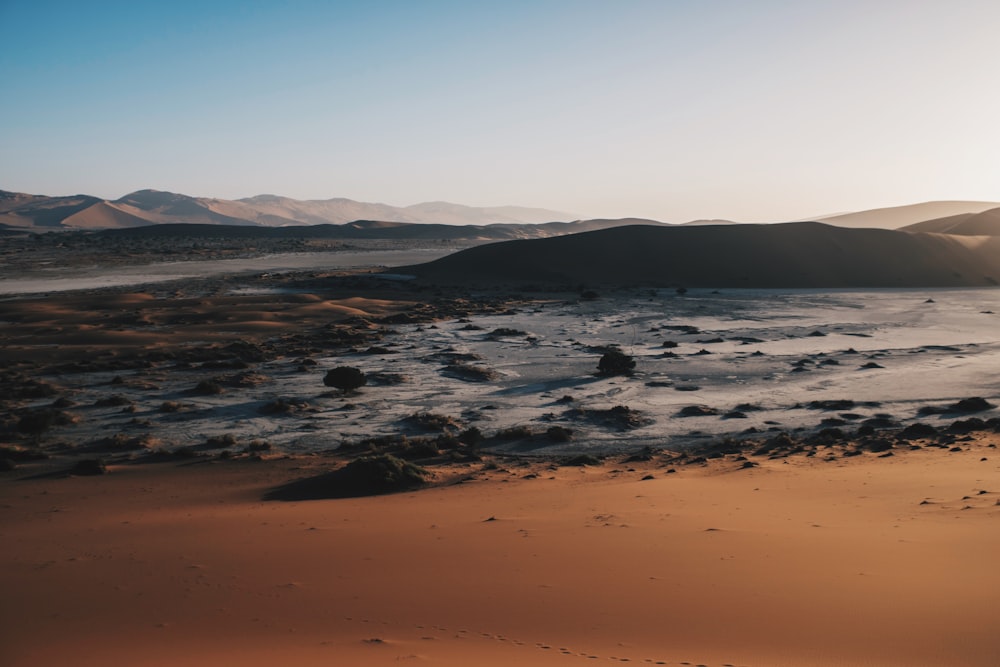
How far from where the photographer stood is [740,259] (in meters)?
65.9

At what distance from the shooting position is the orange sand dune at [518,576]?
617 cm

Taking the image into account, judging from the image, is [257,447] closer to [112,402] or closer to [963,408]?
[112,402]

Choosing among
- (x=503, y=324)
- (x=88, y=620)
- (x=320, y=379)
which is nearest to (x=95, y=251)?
(x=503, y=324)

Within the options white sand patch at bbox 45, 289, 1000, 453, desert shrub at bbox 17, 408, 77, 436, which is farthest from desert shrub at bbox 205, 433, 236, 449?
desert shrub at bbox 17, 408, 77, 436

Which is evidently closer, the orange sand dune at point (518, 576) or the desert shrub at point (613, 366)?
the orange sand dune at point (518, 576)

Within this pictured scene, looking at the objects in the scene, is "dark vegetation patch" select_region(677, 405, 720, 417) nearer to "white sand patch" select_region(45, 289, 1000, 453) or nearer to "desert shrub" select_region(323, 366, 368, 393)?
"white sand patch" select_region(45, 289, 1000, 453)

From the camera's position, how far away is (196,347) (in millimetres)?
31688

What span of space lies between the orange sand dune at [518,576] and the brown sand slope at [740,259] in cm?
5096

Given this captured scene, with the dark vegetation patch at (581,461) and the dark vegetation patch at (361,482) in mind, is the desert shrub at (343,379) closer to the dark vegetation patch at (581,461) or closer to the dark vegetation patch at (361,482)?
the dark vegetation patch at (361,482)

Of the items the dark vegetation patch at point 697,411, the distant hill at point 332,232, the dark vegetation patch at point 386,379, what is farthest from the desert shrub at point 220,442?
the distant hill at point 332,232

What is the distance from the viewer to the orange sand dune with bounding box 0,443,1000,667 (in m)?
6.17

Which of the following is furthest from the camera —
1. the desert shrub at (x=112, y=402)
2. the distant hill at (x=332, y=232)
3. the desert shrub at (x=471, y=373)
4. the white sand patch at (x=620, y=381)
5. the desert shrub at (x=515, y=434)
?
the distant hill at (x=332, y=232)

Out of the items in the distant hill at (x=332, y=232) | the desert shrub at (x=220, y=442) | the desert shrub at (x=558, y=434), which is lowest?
the desert shrub at (x=220, y=442)

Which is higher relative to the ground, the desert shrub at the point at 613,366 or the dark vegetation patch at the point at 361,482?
the desert shrub at the point at 613,366
